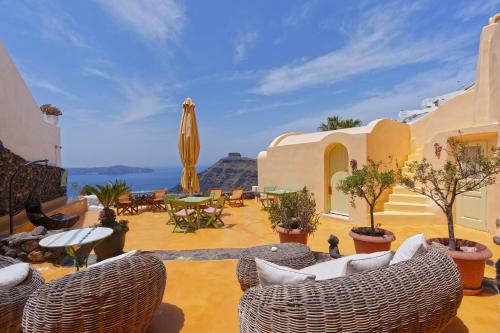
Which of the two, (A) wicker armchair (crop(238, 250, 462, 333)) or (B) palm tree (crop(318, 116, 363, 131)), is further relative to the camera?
(B) palm tree (crop(318, 116, 363, 131))

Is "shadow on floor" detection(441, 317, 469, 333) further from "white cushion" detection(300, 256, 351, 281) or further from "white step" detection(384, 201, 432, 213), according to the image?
"white step" detection(384, 201, 432, 213)

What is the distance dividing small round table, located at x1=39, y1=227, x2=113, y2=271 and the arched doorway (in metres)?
7.53

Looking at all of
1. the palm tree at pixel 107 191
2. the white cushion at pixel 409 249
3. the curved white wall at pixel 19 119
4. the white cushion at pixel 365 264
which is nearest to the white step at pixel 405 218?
the white cushion at pixel 409 249

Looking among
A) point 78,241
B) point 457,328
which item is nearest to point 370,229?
point 457,328

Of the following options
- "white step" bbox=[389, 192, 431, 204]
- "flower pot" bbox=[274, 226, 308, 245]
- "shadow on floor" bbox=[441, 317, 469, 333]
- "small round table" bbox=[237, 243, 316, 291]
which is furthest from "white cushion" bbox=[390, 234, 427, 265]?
"white step" bbox=[389, 192, 431, 204]

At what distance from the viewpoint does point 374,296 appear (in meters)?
1.73

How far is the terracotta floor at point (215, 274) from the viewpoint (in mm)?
2955

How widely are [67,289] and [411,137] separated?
12344 millimetres

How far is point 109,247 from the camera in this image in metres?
4.99

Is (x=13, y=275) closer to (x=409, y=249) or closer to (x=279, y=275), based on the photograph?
(x=279, y=275)

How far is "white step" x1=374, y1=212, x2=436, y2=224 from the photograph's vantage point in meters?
7.84

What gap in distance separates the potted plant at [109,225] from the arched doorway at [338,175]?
6.92 m

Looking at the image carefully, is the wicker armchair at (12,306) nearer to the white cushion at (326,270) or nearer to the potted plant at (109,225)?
the potted plant at (109,225)

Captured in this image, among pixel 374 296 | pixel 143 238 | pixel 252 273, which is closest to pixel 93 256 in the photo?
pixel 143 238
